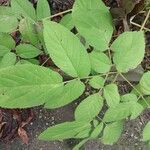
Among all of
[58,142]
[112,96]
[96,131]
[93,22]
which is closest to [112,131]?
[96,131]

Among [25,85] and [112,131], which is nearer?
[25,85]

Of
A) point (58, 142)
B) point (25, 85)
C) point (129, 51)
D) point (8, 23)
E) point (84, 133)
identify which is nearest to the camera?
point (25, 85)

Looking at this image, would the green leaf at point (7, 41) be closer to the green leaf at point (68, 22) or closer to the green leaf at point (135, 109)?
the green leaf at point (68, 22)

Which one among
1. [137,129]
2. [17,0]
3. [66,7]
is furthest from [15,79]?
[137,129]

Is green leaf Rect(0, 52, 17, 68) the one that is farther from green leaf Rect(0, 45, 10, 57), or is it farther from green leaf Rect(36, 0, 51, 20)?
green leaf Rect(36, 0, 51, 20)

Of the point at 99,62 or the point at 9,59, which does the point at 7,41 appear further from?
the point at 99,62

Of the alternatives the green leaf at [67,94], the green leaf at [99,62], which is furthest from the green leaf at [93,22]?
the green leaf at [67,94]
